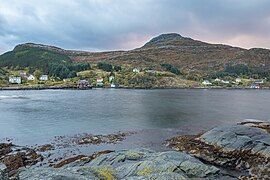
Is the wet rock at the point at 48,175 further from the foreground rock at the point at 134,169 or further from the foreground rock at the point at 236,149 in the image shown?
the foreground rock at the point at 236,149

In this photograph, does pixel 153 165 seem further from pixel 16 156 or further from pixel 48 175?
pixel 16 156

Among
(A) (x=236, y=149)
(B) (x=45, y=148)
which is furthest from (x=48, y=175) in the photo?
(B) (x=45, y=148)

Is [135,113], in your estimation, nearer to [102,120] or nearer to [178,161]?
[102,120]

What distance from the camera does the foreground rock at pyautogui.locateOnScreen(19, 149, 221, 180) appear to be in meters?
15.7

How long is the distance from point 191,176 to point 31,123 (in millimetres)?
55238

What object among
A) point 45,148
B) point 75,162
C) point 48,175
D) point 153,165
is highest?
point 48,175

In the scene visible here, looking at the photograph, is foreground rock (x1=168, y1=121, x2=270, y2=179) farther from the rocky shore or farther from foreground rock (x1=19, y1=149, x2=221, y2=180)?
foreground rock (x1=19, y1=149, x2=221, y2=180)

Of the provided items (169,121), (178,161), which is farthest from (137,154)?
(169,121)

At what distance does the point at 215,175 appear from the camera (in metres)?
28.4

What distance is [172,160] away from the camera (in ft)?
90.8

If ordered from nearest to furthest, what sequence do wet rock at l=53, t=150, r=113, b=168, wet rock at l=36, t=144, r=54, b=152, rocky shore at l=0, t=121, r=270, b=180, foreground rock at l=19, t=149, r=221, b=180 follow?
foreground rock at l=19, t=149, r=221, b=180 → rocky shore at l=0, t=121, r=270, b=180 → wet rock at l=53, t=150, r=113, b=168 → wet rock at l=36, t=144, r=54, b=152

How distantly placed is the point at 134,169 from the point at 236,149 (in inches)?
818

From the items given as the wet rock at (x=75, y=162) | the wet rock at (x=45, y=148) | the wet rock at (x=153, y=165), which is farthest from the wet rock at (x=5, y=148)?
the wet rock at (x=153, y=165)

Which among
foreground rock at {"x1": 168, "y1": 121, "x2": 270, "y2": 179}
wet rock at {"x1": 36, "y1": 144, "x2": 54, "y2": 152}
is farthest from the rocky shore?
wet rock at {"x1": 36, "y1": 144, "x2": 54, "y2": 152}
